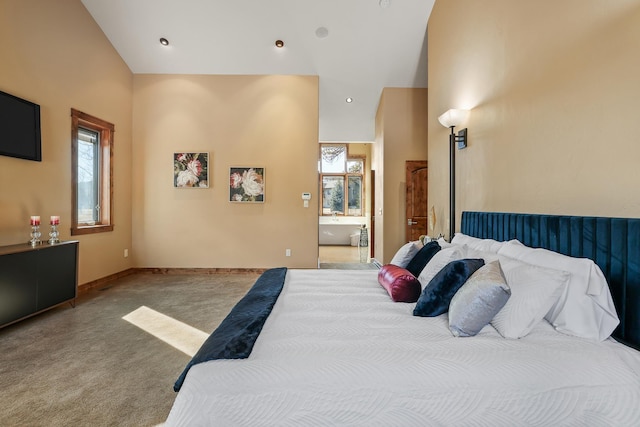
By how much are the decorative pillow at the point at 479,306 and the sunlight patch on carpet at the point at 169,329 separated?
2080 mm

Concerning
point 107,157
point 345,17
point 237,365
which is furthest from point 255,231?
point 237,365

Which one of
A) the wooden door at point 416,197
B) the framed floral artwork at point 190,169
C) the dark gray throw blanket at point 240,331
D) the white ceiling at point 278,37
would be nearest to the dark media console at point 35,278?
the framed floral artwork at point 190,169

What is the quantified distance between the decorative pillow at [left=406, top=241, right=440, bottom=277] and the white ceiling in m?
3.64

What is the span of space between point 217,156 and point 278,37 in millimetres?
2201

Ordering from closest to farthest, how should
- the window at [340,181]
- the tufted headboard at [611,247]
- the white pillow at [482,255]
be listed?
the tufted headboard at [611,247] < the white pillow at [482,255] < the window at [340,181]

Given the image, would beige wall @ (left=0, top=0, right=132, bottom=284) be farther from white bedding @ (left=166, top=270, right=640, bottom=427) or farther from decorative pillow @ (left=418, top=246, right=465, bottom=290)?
decorative pillow @ (left=418, top=246, right=465, bottom=290)

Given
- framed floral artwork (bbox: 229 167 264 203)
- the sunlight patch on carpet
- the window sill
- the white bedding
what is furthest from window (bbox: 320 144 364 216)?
the white bedding

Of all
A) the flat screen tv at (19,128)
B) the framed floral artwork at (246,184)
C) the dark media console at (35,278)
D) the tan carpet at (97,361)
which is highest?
the flat screen tv at (19,128)

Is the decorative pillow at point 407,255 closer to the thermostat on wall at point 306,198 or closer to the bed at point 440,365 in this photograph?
the bed at point 440,365

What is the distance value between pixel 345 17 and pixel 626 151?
408 centimetres

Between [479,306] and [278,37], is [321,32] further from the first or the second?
[479,306]

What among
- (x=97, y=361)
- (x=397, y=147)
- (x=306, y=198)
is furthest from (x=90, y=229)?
(x=397, y=147)

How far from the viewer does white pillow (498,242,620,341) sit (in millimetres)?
1379

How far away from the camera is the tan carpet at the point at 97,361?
1.76 m
